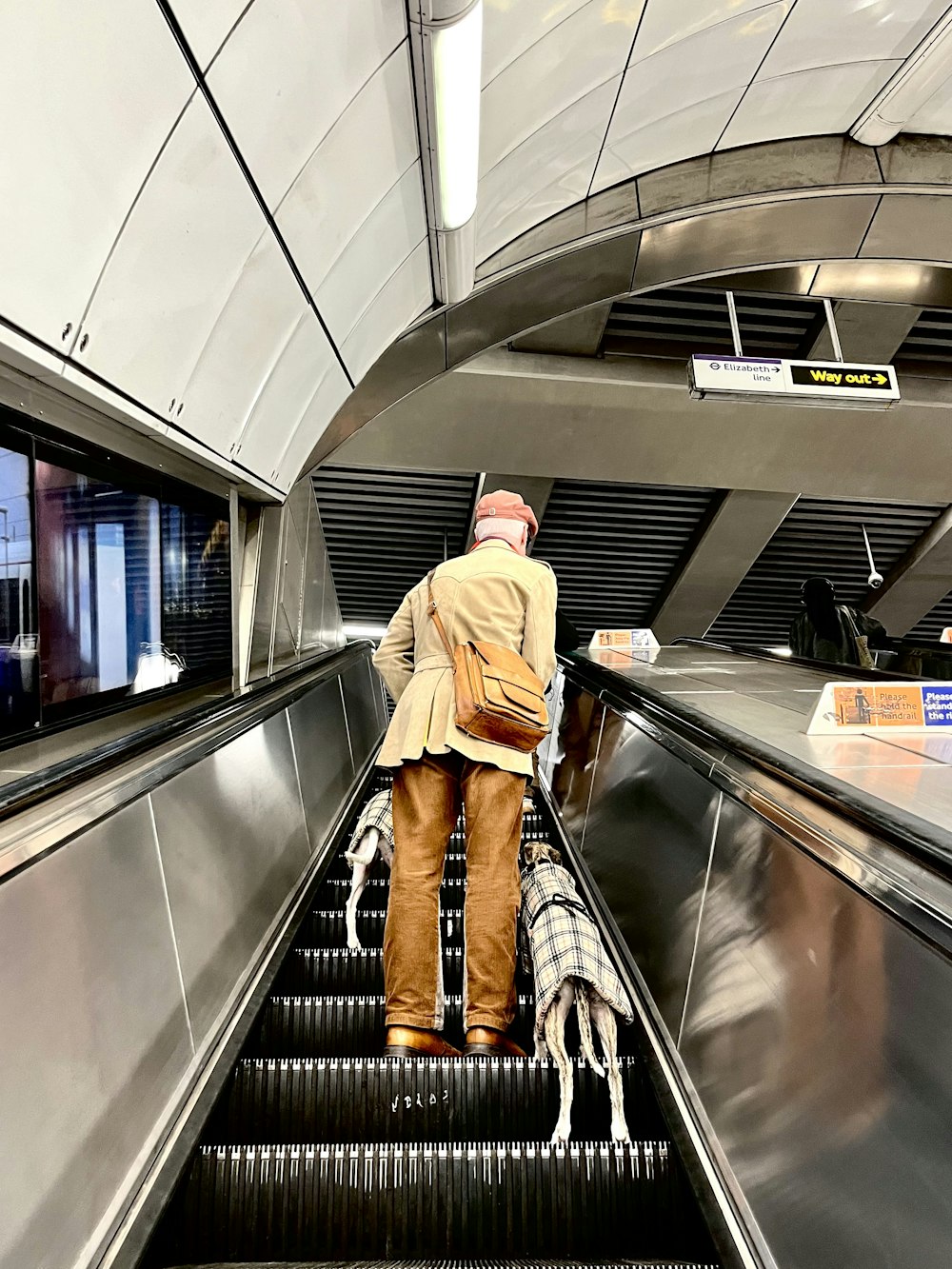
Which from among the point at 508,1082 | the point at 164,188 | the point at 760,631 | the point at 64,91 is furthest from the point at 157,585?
the point at 760,631

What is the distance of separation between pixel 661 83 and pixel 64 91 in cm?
347

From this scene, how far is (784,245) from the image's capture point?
6.00 metres

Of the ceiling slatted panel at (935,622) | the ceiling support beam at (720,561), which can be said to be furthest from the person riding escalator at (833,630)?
the ceiling slatted panel at (935,622)

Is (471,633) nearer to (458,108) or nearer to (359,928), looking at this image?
(359,928)

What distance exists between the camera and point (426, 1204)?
1773mm

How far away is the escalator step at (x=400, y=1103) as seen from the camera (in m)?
2.05

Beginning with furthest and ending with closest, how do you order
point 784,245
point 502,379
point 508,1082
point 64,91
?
point 502,379 < point 784,245 < point 508,1082 < point 64,91

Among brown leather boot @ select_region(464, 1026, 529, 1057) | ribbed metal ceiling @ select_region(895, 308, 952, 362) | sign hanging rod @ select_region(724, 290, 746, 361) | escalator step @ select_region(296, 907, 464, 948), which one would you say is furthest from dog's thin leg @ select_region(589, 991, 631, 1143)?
ribbed metal ceiling @ select_region(895, 308, 952, 362)

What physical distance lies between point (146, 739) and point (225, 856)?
1.69 ft

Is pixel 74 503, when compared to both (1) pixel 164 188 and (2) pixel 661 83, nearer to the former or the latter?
(1) pixel 164 188

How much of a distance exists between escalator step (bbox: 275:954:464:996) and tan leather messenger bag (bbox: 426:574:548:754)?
0.89 meters

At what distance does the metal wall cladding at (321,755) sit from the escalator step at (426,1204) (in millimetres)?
1963

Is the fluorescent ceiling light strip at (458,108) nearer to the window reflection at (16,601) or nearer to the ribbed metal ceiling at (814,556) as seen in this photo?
the window reflection at (16,601)

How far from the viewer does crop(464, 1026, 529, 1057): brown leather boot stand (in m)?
2.31
